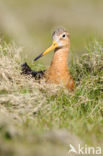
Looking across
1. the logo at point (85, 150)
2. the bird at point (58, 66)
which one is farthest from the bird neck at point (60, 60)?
the logo at point (85, 150)

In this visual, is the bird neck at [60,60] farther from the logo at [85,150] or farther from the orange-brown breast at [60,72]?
the logo at [85,150]

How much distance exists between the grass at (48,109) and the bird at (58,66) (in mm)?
219

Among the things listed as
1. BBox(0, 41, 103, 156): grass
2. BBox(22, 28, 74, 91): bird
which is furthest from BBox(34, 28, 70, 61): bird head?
BBox(0, 41, 103, 156): grass

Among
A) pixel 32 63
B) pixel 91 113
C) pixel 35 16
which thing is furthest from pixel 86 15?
pixel 91 113

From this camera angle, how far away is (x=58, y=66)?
7.35 metres

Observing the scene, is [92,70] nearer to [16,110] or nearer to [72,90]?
[72,90]

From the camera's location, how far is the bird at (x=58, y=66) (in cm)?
718

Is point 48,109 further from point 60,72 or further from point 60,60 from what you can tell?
point 60,60

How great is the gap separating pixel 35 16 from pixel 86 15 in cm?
281

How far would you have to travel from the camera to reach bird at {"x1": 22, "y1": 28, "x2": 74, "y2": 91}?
718 cm

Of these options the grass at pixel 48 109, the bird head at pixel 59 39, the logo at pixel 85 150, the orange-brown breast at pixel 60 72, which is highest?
the bird head at pixel 59 39

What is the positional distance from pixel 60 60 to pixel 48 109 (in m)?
1.48

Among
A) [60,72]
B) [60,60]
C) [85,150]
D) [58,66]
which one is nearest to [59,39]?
[60,60]

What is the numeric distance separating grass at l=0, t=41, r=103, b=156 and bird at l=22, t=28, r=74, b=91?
219mm
